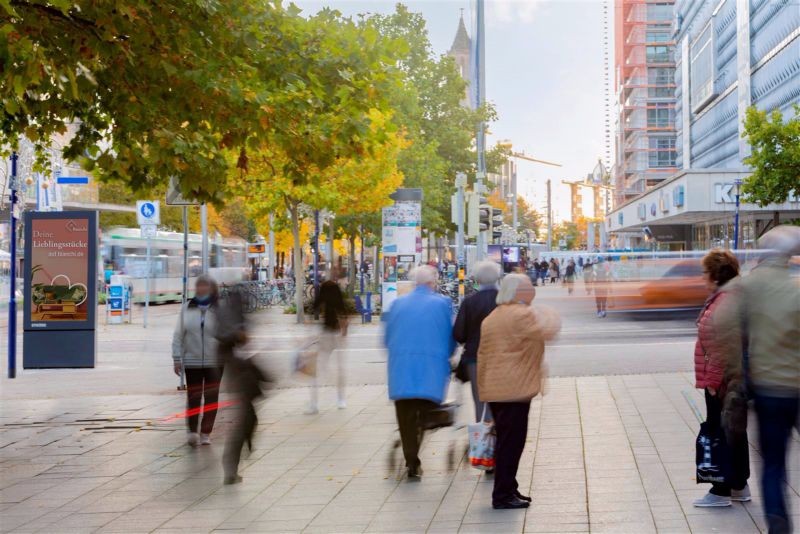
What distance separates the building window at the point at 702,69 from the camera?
81.7 metres

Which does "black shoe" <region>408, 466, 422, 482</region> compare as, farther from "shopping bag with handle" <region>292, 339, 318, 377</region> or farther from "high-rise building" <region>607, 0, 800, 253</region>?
"high-rise building" <region>607, 0, 800, 253</region>

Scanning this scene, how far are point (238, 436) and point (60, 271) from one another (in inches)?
367

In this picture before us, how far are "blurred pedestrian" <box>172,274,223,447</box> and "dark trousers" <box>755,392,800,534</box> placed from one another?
5920 millimetres

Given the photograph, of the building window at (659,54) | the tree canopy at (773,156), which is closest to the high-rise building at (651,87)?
the building window at (659,54)

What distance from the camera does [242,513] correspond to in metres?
7.84

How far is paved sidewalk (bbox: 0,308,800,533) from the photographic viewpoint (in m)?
7.45

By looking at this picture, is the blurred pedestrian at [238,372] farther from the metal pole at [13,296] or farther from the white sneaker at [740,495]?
the metal pole at [13,296]

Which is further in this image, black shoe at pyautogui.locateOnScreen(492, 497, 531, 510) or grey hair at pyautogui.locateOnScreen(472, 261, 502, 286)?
grey hair at pyautogui.locateOnScreen(472, 261, 502, 286)

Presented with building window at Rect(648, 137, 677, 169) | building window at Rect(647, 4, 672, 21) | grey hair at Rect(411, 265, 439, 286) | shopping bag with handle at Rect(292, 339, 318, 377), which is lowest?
shopping bag with handle at Rect(292, 339, 318, 377)

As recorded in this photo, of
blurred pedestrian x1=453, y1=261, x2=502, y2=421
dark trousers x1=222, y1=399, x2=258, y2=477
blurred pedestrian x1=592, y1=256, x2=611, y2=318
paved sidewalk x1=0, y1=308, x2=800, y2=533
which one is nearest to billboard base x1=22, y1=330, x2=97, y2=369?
paved sidewalk x1=0, y1=308, x2=800, y2=533

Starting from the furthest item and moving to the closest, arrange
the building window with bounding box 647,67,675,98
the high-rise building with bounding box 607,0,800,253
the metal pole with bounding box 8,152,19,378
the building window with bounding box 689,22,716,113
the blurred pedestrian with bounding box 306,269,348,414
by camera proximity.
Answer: the building window with bounding box 647,67,675,98
the building window with bounding box 689,22,716,113
the high-rise building with bounding box 607,0,800,253
the metal pole with bounding box 8,152,19,378
the blurred pedestrian with bounding box 306,269,348,414

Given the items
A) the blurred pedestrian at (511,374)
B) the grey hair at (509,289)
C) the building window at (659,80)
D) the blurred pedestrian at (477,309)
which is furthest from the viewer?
the building window at (659,80)

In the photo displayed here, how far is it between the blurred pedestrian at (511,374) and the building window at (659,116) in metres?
126

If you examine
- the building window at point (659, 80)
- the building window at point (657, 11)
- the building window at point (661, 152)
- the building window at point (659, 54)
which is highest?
the building window at point (657, 11)
